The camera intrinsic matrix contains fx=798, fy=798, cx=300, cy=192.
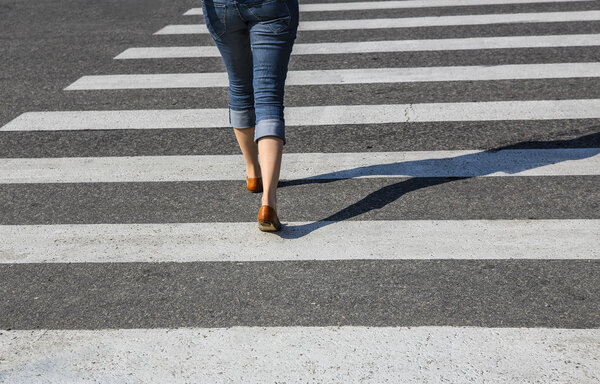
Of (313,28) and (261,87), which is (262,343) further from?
(313,28)

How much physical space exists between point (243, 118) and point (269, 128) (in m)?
0.43

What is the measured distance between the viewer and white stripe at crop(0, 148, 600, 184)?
469 centimetres

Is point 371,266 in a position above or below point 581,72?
above

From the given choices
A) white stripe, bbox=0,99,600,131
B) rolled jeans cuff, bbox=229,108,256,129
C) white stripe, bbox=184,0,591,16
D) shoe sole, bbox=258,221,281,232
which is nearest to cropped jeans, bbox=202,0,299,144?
rolled jeans cuff, bbox=229,108,256,129

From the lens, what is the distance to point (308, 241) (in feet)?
12.7

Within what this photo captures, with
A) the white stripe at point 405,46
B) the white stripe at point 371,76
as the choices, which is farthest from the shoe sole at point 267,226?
the white stripe at point 405,46

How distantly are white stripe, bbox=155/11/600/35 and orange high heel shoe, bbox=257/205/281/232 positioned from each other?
4.97m

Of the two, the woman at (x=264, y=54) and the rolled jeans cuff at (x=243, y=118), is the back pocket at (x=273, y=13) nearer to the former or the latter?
the woman at (x=264, y=54)

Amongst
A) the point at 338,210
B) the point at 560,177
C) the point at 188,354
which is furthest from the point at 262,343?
the point at 560,177

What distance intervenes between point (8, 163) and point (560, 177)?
339 centimetres

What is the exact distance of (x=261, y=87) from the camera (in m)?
3.94

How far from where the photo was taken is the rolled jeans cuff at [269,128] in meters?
3.94

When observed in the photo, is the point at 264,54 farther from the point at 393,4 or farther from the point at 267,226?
the point at 393,4

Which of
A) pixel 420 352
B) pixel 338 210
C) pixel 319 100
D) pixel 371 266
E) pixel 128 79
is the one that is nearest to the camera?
pixel 420 352
